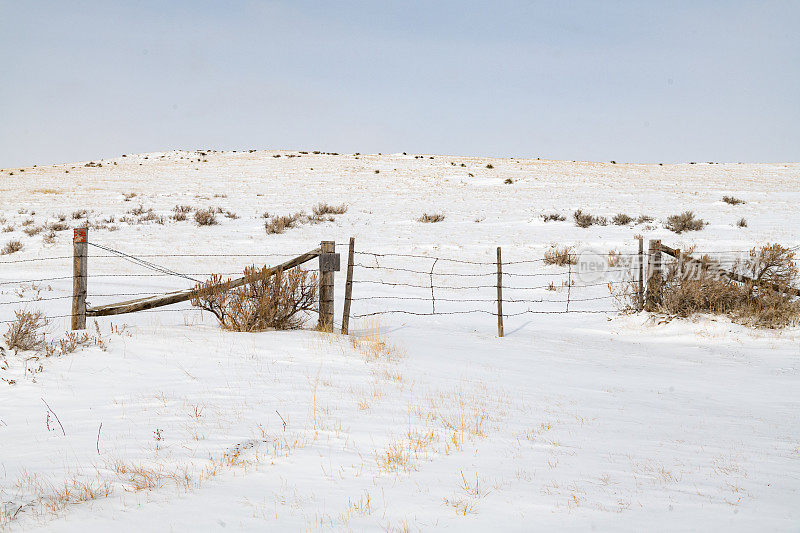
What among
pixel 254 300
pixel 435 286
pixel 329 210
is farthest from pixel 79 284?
pixel 329 210

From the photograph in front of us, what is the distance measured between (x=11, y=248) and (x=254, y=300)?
13.1m

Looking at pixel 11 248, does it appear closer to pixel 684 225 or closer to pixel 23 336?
pixel 23 336

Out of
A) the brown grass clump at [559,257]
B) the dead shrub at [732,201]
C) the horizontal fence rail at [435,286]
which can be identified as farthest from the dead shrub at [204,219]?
the dead shrub at [732,201]

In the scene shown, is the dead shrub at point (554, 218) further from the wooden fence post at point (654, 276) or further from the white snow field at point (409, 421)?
the wooden fence post at point (654, 276)

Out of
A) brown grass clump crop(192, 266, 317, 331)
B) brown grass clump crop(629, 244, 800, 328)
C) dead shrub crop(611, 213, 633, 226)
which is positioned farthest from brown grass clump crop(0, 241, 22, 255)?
dead shrub crop(611, 213, 633, 226)

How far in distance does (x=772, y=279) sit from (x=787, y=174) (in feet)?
135

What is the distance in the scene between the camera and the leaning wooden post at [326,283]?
842 cm

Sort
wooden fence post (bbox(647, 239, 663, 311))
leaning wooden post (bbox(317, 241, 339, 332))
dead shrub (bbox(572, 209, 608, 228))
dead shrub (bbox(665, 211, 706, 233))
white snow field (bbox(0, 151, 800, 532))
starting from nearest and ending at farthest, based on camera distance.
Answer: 1. white snow field (bbox(0, 151, 800, 532))
2. leaning wooden post (bbox(317, 241, 339, 332))
3. wooden fence post (bbox(647, 239, 663, 311))
4. dead shrub (bbox(665, 211, 706, 233))
5. dead shrub (bbox(572, 209, 608, 228))

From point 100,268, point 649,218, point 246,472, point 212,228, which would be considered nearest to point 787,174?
point 649,218

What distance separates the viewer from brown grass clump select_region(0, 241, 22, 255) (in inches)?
665

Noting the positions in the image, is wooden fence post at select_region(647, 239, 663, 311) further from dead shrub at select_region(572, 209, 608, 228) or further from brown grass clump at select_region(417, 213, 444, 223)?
brown grass clump at select_region(417, 213, 444, 223)

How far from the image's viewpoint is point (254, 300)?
8266 millimetres

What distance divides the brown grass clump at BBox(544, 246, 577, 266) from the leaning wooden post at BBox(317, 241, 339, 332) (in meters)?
9.25

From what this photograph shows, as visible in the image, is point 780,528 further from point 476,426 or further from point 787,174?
point 787,174
